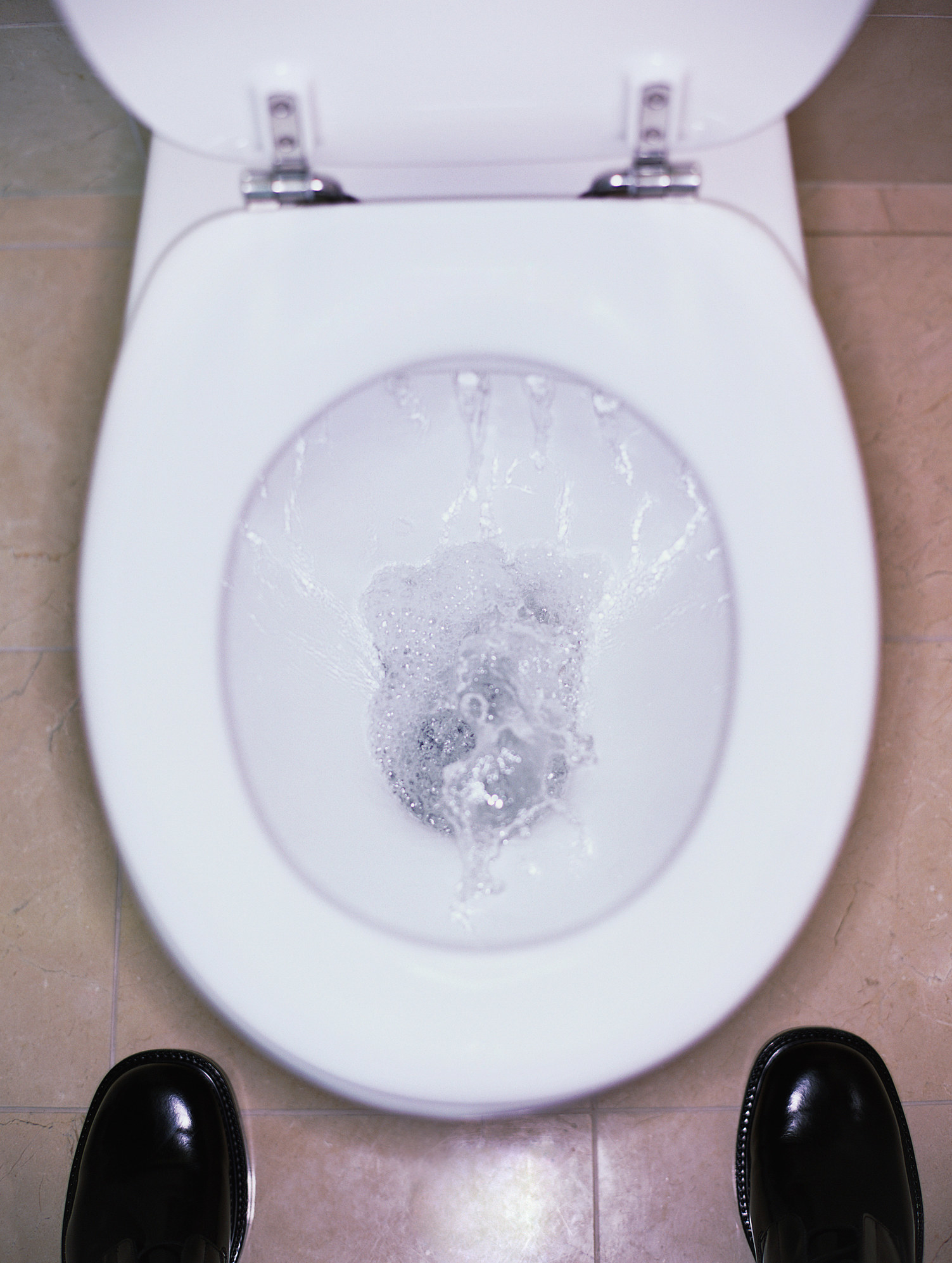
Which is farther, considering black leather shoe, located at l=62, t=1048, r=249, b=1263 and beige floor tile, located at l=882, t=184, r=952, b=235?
beige floor tile, located at l=882, t=184, r=952, b=235

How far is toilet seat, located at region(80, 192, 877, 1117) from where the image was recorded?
0.51 meters

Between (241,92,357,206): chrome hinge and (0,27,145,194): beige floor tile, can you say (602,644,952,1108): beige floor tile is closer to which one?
(241,92,357,206): chrome hinge

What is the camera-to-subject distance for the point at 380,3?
53 centimetres

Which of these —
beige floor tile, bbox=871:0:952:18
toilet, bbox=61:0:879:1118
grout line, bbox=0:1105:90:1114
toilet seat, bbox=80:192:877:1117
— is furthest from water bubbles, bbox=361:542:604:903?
beige floor tile, bbox=871:0:952:18

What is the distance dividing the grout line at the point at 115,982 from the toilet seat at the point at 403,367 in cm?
40

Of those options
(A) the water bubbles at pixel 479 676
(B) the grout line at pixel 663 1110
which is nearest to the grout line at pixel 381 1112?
(B) the grout line at pixel 663 1110

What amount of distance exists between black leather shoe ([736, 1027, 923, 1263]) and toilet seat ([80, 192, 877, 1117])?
42cm

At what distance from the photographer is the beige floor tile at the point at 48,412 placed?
0.94 m

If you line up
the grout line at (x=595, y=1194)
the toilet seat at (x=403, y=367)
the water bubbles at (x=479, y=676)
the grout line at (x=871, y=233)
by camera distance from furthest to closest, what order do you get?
the grout line at (x=871, y=233) < the grout line at (x=595, y=1194) < the water bubbles at (x=479, y=676) < the toilet seat at (x=403, y=367)

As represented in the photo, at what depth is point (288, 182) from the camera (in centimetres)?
60

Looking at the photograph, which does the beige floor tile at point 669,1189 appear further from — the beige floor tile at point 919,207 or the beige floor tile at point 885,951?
the beige floor tile at point 919,207

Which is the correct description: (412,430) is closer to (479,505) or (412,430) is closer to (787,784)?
(479,505)

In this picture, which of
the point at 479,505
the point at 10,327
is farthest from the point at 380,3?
the point at 10,327

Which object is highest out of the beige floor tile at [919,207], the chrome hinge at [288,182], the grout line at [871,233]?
the chrome hinge at [288,182]
